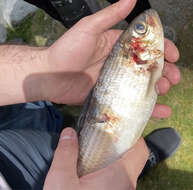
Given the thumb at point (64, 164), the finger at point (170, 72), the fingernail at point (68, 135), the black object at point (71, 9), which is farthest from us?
the black object at point (71, 9)

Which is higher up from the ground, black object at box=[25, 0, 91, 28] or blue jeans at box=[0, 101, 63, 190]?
black object at box=[25, 0, 91, 28]

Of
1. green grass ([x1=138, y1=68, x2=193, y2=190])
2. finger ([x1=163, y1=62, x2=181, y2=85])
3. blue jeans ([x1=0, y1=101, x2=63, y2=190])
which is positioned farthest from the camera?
green grass ([x1=138, y1=68, x2=193, y2=190])

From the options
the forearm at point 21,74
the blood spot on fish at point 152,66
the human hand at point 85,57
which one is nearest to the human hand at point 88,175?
the human hand at point 85,57

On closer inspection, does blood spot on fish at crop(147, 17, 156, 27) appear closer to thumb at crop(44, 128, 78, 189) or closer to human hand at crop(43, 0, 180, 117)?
human hand at crop(43, 0, 180, 117)

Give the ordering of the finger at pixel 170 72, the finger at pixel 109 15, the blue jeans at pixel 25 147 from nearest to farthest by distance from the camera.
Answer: the finger at pixel 109 15 → the blue jeans at pixel 25 147 → the finger at pixel 170 72

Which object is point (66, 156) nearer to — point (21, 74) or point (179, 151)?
point (21, 74)

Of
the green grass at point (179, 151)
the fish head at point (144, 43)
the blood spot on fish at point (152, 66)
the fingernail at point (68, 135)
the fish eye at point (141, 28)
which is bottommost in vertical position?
the green grass at point (179, 151)

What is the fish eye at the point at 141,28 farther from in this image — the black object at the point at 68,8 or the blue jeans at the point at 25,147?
the blue jeans at the point at 25,147

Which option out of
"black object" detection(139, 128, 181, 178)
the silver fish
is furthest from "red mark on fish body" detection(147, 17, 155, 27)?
"black object" detection(139, 128, 181, 178)
